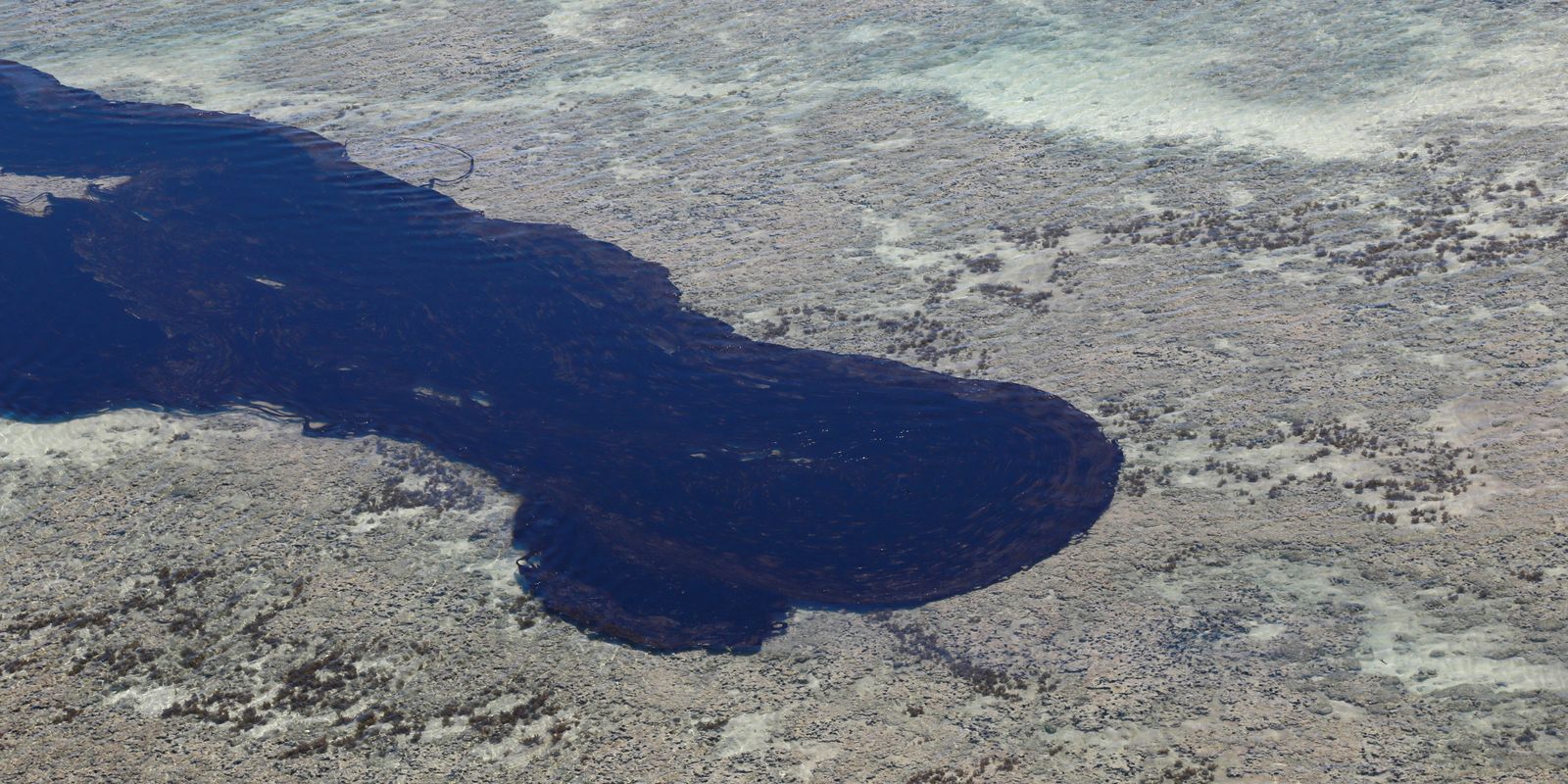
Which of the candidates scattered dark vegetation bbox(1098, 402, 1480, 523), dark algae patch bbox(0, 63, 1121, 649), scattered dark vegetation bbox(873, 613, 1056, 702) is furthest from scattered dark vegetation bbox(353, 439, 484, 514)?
scattered dark vegetation bbox(1098, 402, 1480, 523)

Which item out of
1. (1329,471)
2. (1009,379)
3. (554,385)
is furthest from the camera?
(554,385)

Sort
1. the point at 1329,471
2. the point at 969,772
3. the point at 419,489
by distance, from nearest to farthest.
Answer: the point at 969,772
the point at 1329,471
the point at 419,489

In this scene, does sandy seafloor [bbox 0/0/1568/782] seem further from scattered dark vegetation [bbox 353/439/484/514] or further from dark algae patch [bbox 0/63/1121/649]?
dark algae patch [bbox 0/63/1121/649]

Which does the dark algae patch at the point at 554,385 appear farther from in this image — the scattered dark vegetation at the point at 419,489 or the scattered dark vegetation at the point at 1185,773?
the scattered dark vegetation at the point at 1185,773

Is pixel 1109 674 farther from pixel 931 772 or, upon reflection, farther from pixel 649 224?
pixel 649 224

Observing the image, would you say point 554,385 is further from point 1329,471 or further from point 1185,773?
point 1329,471

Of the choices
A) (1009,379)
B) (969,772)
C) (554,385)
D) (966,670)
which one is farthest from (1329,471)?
(554,385)

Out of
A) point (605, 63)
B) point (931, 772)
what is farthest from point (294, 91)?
point (931, 772)

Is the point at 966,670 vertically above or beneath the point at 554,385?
beneath
